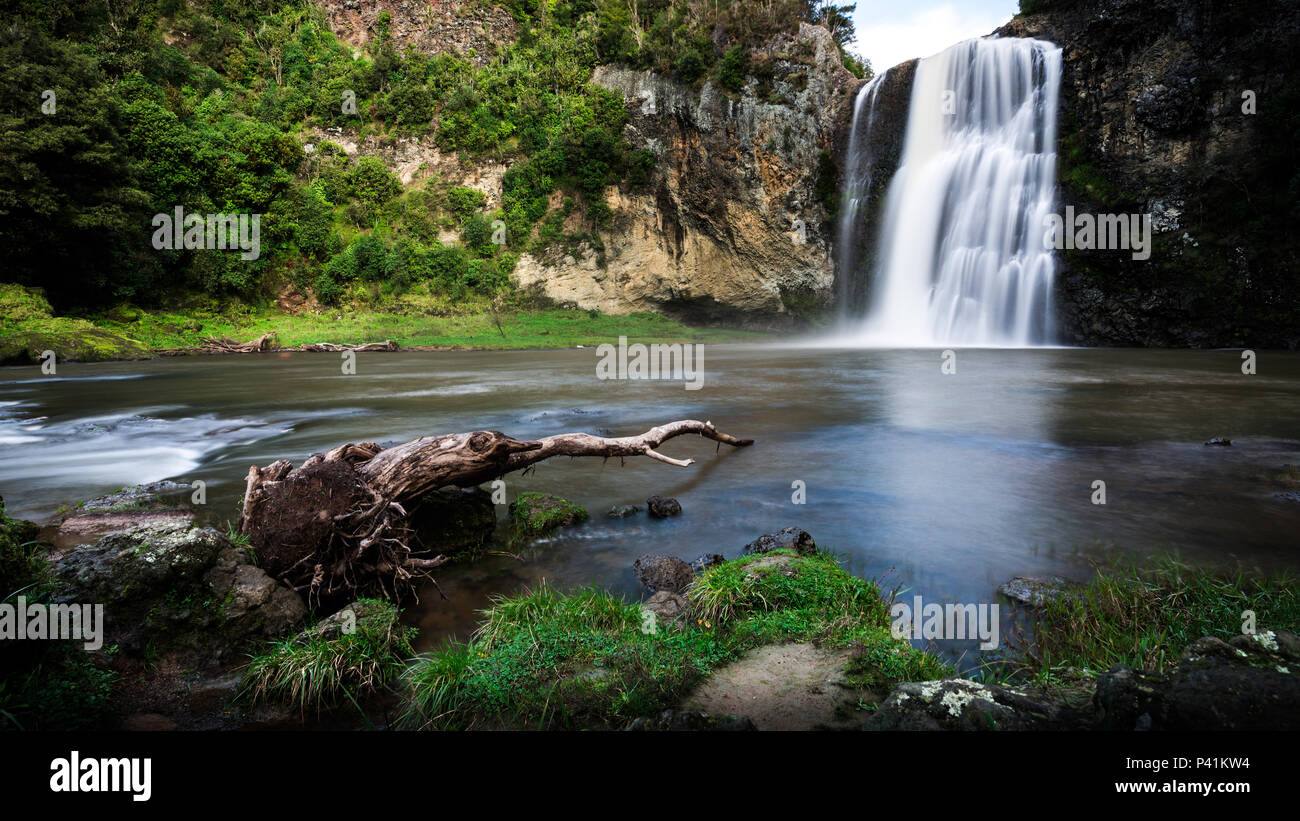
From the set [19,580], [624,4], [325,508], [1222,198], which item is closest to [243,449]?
[325,508]

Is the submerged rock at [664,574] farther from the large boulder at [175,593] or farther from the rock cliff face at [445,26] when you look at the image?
the rock cliff face at [445,26]

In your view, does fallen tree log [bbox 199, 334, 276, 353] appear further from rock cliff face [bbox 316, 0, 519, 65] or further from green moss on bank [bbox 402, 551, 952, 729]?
green moss on bank [bbox 402, 551, 952, 729]

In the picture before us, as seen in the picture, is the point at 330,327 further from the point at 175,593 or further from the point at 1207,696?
the point at 1207,696

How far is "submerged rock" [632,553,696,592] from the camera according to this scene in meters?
4.72

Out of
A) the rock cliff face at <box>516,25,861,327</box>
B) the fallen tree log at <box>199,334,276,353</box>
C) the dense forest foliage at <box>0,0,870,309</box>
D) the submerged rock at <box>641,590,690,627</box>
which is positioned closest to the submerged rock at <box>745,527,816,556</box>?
the submerged rock at <box>641,590,690,627</box>

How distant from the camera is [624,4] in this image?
4681 centimetres

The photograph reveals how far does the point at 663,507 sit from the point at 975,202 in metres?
33.4

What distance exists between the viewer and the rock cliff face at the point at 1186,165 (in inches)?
945

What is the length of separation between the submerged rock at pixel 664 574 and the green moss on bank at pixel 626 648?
39 cm

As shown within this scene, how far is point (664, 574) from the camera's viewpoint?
4.79m

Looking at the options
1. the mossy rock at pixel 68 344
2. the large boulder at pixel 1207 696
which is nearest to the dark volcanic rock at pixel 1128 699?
the large boulder at pixel 1207 696

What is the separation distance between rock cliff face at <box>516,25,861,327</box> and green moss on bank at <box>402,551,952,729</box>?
39646mm

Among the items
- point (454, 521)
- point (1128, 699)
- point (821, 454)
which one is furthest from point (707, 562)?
point (821, 454)

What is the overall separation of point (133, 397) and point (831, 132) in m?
39.7
